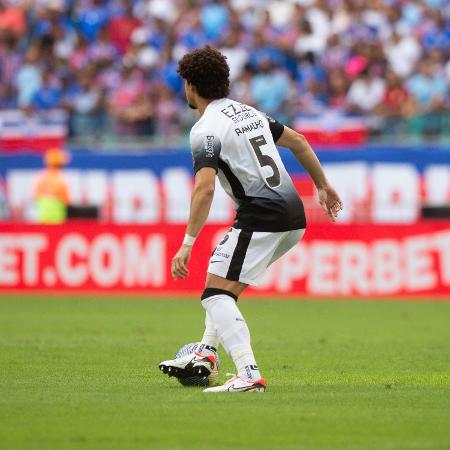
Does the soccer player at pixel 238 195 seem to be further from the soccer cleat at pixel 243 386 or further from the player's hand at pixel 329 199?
the player's hand at pixel 329 199

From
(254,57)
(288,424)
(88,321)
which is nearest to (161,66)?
(254,57)

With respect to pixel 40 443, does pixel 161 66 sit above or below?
above

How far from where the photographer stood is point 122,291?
70.3 ft

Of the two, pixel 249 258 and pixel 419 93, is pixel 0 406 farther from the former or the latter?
pixel 419 93

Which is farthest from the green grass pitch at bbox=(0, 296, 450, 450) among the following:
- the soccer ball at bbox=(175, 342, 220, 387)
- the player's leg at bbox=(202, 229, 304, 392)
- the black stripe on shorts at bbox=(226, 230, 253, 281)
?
the black stripe on shorts at bbox=(226, 230, 253, 281)

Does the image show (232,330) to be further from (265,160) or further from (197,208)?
(265,160)

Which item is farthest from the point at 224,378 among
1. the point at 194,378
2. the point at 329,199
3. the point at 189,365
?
the point at 329,199

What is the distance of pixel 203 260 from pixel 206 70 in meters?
12.5

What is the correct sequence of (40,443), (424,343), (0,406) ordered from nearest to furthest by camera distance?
(40,443)
(0,406)
(424,343)

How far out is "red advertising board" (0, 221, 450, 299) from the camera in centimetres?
2028

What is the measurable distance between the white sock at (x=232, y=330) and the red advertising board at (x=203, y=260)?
1197 cm

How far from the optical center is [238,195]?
8.66 metres

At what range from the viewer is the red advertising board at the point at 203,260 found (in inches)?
798

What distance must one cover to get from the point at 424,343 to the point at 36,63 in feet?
48.6
